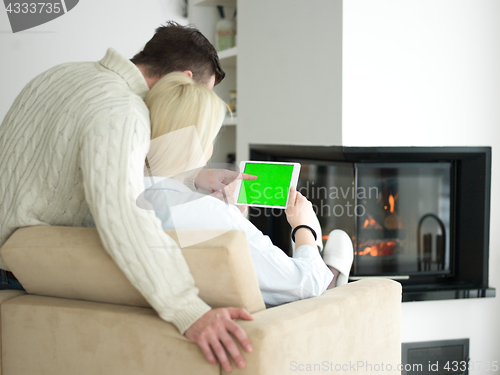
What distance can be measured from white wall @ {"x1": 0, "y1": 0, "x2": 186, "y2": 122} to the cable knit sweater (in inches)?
49.2

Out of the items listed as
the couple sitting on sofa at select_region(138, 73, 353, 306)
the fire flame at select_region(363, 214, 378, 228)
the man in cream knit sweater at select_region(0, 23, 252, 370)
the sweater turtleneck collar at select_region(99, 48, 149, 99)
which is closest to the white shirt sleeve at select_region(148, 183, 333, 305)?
the couple sitting on sofa at select_region(138, 73, 353, 306)

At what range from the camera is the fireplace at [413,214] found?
2.13 metres

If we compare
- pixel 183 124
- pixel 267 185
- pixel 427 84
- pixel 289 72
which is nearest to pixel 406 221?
pixel 427 84

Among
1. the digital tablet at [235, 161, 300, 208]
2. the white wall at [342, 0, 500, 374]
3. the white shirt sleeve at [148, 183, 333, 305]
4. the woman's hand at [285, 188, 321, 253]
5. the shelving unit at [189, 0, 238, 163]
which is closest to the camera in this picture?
the white shirt sleeve at [148, 183, 333, 305]

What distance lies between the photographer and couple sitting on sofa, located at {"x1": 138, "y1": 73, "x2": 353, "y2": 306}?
102cm

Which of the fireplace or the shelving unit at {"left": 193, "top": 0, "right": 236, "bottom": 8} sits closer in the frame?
the fireplace

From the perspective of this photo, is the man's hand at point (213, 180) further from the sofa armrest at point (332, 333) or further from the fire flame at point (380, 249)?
the fire flame at point (380, 249)

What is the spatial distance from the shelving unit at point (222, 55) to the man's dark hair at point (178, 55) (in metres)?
1.07

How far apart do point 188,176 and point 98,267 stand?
0.97ft

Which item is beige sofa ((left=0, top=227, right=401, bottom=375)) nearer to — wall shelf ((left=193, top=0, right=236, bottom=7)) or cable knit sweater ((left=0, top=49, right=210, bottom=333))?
cable knit sweater ((left=0, top=49, right=210, bottom=333))

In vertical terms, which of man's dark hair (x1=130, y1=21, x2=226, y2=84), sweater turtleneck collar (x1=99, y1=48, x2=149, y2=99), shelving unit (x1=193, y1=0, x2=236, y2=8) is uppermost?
shelving unit (x1=193, y1=0, x2=236, y2=8)

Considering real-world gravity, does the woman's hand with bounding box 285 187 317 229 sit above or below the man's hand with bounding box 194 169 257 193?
below

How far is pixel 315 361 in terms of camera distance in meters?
0.95

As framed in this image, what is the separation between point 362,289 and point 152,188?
54cm
